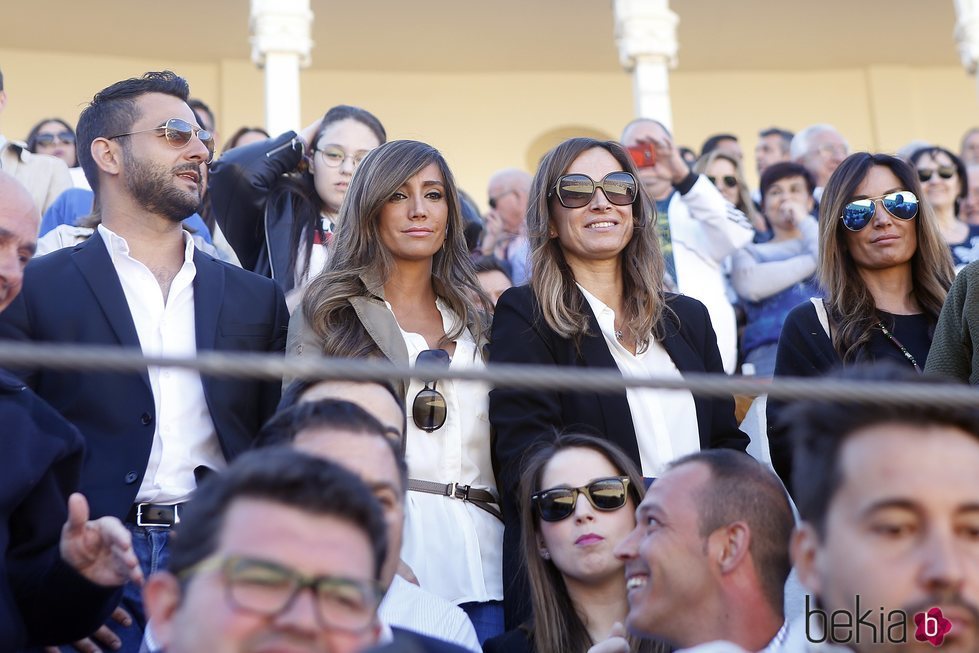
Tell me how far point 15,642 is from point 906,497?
7.19ft

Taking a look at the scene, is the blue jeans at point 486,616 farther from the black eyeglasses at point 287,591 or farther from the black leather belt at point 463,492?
the black eyeglasses at point 287,591

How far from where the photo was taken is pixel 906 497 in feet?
8.61

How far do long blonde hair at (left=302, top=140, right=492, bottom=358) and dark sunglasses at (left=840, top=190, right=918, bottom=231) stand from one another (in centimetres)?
138

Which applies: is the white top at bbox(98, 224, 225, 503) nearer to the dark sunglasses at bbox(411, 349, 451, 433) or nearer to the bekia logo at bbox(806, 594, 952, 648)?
the dark sunglasses at bbox(411, 349, 451, 433)

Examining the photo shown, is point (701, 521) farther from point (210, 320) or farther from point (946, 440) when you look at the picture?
point (210, 320)

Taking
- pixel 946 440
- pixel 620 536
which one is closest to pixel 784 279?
pixel 620 536

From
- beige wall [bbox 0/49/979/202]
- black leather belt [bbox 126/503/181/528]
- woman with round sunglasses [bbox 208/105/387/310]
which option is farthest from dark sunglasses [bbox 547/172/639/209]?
beige wall [bbox 0/49/979/202]

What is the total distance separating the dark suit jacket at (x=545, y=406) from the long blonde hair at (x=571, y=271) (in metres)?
0.05

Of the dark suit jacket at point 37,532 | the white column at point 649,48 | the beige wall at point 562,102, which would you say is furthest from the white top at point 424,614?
the beige wall at point 562,102

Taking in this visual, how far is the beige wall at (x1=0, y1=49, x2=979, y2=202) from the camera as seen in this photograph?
16.6 m

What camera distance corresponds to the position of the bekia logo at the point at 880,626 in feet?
8.37

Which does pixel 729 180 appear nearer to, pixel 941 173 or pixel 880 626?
pixel 941 173

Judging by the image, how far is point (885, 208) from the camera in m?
5.16

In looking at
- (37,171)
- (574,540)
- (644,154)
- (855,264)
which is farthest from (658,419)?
(37,171)
